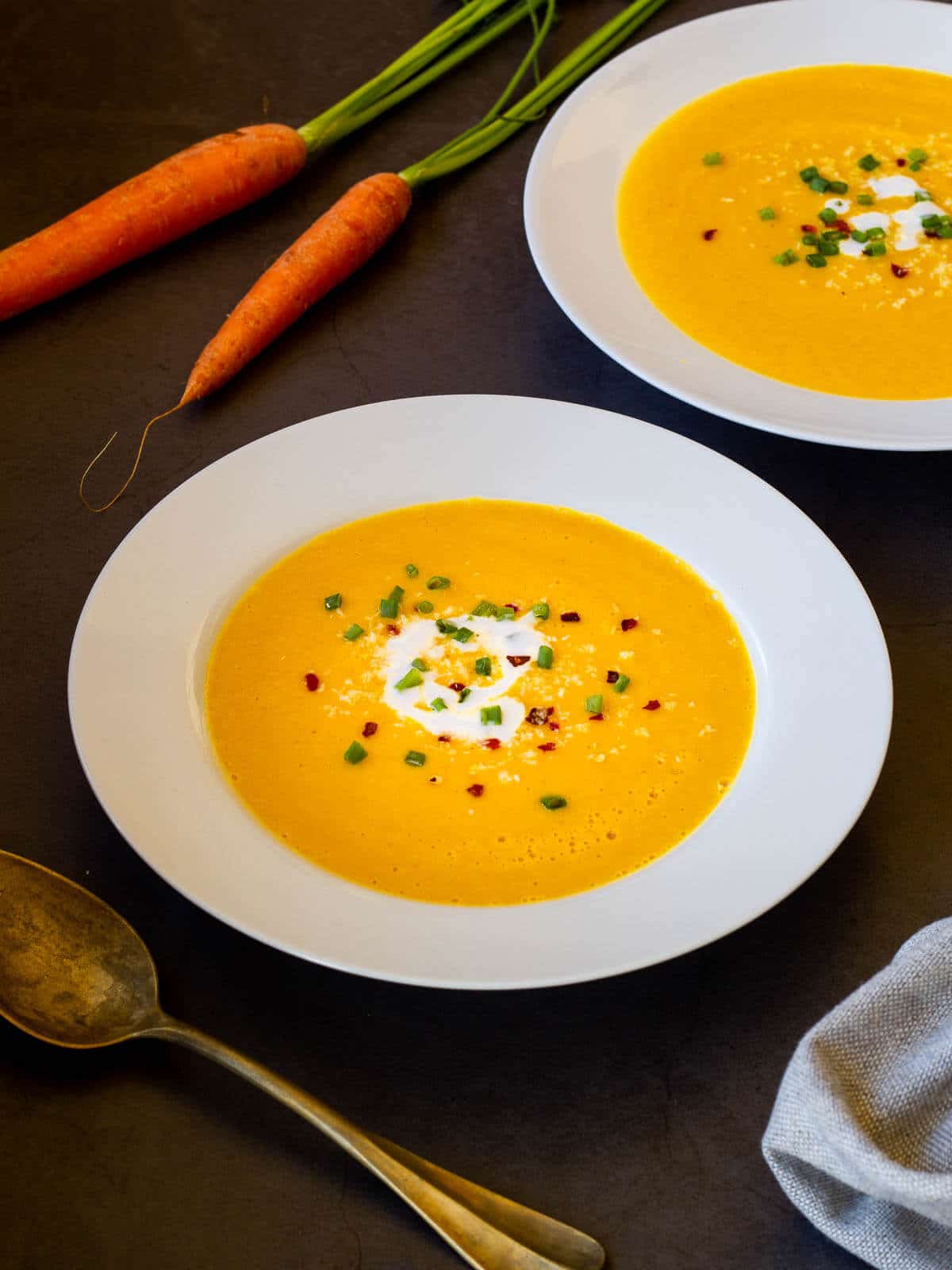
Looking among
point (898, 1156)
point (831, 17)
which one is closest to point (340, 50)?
point (831, 17)

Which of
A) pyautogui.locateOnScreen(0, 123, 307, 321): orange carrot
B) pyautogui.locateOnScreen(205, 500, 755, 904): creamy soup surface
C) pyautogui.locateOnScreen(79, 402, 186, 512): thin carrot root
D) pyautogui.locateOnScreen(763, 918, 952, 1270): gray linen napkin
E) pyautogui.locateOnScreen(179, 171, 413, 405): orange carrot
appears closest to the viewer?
pyautogui.locateOnScreen(763, 918, 952, 1270): gray linen napkin

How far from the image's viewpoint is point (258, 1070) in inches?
45.8

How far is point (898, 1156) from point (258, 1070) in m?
0.52

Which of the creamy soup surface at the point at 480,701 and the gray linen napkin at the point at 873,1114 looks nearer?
the gray linen napkin at the point at 873,1114

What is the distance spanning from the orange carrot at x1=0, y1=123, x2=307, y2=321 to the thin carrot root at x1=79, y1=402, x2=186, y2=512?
32 centimetres

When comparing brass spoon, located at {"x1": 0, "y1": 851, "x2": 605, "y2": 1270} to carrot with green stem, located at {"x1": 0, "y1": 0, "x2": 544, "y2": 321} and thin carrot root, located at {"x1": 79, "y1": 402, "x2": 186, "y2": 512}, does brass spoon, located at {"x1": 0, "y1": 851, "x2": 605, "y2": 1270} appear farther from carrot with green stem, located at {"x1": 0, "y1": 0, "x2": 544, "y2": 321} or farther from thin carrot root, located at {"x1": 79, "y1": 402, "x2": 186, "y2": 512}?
carrot with green stem, located at {"x1": 0, "y1": 0, "x2": 544, "y2": 321}

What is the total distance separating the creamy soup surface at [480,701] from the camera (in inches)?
52.3

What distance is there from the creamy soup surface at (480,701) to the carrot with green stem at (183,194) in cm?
73

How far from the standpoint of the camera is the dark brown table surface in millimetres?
1152

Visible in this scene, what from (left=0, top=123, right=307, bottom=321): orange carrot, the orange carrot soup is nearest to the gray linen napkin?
the orange carrot soup

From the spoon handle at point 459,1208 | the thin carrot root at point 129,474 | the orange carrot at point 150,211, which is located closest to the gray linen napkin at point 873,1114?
the spoon handle at point 459,1208

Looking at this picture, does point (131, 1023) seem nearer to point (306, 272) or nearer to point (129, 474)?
point (129, 474)

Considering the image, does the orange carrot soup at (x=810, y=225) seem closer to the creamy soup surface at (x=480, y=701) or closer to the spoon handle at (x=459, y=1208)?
the creamy soup surface at (x=480, y=701)

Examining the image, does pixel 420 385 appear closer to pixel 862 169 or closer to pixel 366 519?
pixel 366 519
